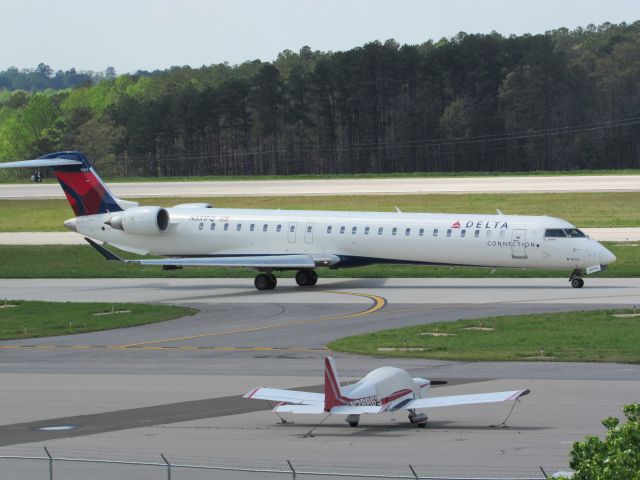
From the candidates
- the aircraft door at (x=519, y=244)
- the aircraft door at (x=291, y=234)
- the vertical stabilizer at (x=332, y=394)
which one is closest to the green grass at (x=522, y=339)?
the aircraft door at (x=519, y=244)

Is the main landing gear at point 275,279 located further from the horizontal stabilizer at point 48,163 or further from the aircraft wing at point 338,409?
the aircraft wing at point 338,409

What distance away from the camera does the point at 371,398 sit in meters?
21.7

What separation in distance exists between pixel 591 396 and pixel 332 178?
10310cm

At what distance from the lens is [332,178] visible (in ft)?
419

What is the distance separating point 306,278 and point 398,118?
107 meters

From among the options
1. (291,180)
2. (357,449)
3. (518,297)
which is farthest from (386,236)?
(291,180)

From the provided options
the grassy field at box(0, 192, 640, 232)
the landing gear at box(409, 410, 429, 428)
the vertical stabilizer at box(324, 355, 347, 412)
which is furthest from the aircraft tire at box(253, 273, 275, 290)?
the grassy field at box(0, 192, 640, 232)

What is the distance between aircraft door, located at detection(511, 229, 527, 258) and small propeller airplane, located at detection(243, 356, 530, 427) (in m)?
24.4

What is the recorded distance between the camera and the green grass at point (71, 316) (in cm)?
3962

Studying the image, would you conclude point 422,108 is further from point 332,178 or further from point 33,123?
point 33,123

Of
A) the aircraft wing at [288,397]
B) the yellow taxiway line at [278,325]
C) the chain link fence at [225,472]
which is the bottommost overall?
the yellow taxiway line at [278,325]

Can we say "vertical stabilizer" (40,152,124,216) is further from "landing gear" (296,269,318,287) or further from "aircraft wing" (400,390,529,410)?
"aircraft wing" (400,390,529,410)

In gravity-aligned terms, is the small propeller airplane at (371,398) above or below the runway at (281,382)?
above

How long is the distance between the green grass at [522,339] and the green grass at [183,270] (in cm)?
1470
